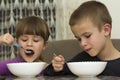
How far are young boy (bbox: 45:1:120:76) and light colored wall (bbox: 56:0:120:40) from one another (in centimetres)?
65

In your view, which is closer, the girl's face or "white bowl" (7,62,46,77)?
"white bowl" (7,62,46,77)

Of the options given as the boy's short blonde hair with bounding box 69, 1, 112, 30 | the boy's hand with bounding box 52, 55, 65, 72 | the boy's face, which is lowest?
the boy's hand with bounding box 52, 55, 65, 72

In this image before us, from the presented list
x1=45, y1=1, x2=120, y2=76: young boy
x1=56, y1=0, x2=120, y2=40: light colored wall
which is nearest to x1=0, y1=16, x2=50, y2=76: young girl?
x1=45, y1=1, x2=120, y2=76: young boy

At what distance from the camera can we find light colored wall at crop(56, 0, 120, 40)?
210cm

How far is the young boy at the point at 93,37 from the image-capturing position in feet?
4.04

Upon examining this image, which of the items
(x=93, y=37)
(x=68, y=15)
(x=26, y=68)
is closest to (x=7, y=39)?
(x=26, y=68)

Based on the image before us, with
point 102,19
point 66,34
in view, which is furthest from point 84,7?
point 66,34

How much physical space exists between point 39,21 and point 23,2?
76cm

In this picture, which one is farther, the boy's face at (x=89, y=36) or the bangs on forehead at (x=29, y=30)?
the bangs on forehead at (x=29, y=30)

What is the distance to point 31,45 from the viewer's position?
4.62ft

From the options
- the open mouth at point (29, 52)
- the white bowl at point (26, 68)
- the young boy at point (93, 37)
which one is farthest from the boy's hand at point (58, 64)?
the open mouth at point (29, 52)

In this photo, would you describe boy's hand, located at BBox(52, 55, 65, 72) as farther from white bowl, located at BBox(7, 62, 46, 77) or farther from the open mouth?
the open mouth

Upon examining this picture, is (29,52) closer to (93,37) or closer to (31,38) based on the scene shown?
(31,38)

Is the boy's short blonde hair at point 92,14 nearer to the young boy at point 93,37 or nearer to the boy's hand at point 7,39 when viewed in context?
the young boy at point 93,37
